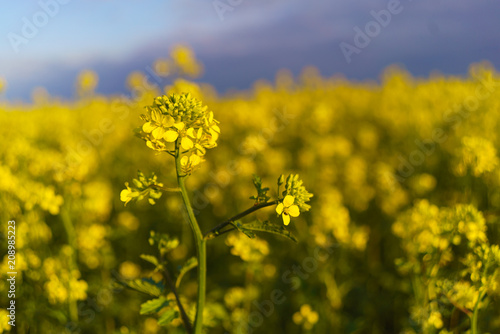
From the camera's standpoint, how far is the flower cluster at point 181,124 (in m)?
1.31

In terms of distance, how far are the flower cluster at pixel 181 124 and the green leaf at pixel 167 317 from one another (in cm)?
56

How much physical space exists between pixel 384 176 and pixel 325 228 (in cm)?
189

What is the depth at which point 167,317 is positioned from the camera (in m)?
1.40

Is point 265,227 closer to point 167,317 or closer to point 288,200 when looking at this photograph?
point 288,200

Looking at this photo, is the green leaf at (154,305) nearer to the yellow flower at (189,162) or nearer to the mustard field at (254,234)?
the mustard field at (254,234)

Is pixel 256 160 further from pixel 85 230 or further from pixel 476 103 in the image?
pixel 476 103

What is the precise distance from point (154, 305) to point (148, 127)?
23.9 inches

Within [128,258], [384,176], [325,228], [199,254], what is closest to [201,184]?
[128,258]

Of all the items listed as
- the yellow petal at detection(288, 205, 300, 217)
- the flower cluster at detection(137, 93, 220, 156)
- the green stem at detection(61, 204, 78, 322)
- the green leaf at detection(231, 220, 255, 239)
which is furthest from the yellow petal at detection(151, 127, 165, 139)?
the green stem at detection(61, 204, 78, 322)

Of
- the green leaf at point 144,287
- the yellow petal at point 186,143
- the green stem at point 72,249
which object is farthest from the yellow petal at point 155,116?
the green stem at point 72,249

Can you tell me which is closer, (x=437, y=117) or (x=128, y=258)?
(x=128, y=258)

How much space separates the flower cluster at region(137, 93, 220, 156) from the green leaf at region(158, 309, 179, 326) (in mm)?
562

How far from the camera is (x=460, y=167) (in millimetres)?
3332

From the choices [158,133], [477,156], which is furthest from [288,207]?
[477,156]
